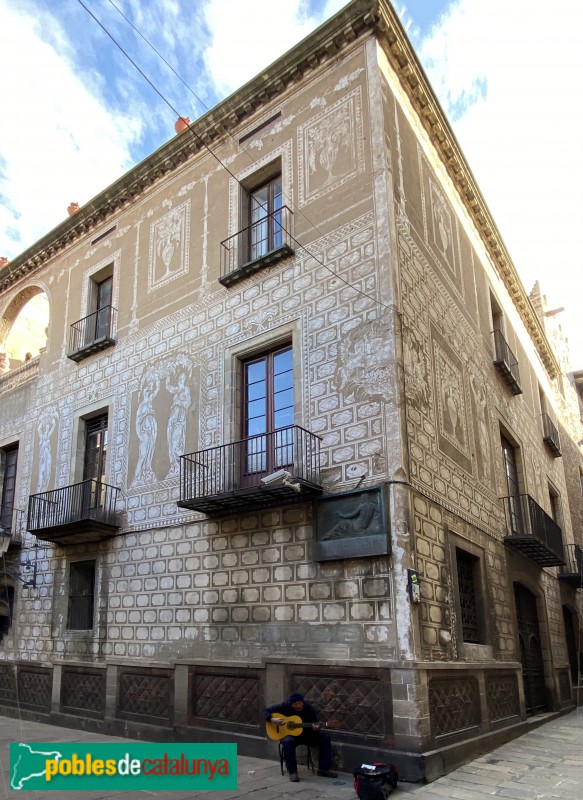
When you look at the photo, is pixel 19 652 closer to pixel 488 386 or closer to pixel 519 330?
pixel 488 386

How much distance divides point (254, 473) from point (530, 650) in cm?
805

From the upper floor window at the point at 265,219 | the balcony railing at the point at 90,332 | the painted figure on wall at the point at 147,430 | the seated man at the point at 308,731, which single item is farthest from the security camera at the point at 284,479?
the balcony railing at the point at 90,332

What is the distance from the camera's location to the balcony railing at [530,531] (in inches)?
536

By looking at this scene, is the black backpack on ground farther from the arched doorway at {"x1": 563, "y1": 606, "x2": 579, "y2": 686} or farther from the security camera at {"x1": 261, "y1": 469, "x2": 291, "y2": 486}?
the arched doorway at {"x1": 563, "y1": 606, "x2": 579, "y2": 686}

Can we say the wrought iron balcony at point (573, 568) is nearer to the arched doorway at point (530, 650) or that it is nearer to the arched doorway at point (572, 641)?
the arched doorway at point (572, 641)

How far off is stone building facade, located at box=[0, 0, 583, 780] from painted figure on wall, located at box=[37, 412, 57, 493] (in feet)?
0.24

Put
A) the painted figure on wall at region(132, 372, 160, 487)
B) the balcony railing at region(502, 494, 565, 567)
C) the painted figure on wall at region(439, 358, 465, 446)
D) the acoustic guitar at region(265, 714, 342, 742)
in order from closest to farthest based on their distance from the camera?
the acoustic guitar at region(265, 714, 342, 742) < the painted figure on wall at region(439, 358, 465, 446) < the painted figure on wall at region(132, 372, 160, 487) < the balcony railing at region(502, 494, 565, 567)

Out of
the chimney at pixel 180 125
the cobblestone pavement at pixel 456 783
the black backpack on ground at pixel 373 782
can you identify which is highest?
the chimney at pixel 180 125

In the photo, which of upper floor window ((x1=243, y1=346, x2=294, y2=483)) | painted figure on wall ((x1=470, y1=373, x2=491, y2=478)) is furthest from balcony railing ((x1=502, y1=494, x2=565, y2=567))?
upper floor window ((x1=243, y1=346, x2=294, y2=483))

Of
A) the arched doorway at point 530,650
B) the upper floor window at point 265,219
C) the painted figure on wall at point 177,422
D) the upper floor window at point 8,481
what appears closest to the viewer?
the painted figure on wall at point 177,422

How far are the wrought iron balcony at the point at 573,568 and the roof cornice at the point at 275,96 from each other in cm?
818

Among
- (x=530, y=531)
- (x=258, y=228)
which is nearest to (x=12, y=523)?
(x=258, y=228)

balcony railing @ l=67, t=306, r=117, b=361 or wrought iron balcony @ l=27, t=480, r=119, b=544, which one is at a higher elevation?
balcony railing @ l=67, t=306, r=117, b=361

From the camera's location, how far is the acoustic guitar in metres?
7.93
